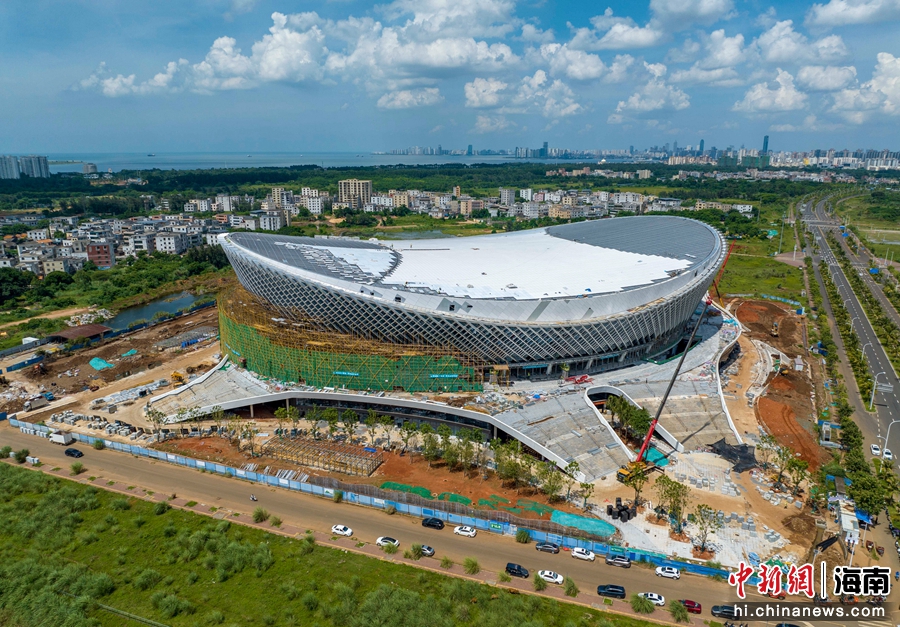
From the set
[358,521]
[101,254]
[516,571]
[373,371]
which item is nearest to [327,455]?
[358,521]

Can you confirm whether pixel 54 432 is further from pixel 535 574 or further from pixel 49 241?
pixel 49 241

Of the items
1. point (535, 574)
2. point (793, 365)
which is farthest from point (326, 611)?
point (793, 365)

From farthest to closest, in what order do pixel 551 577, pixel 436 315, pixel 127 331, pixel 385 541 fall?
pixel 127 331
pixel 436 315
pixel 385 541
pixel 551 577

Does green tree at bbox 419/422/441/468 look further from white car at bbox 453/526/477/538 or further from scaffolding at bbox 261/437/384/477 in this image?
white car at bbox 453/526/477/538

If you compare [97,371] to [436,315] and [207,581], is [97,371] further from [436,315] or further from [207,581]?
[436,315]

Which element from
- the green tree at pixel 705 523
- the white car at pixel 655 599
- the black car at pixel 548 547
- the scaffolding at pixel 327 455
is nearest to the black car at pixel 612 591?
the white car at pixel 655 599

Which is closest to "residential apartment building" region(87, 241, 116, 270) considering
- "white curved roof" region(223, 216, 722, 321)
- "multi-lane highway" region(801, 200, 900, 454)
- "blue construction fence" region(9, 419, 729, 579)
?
"white curved roof" region(223, 216, 722, 321)

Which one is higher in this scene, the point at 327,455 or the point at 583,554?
the point at 327,455

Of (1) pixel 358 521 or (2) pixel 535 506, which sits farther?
(2) pixel 535 506
